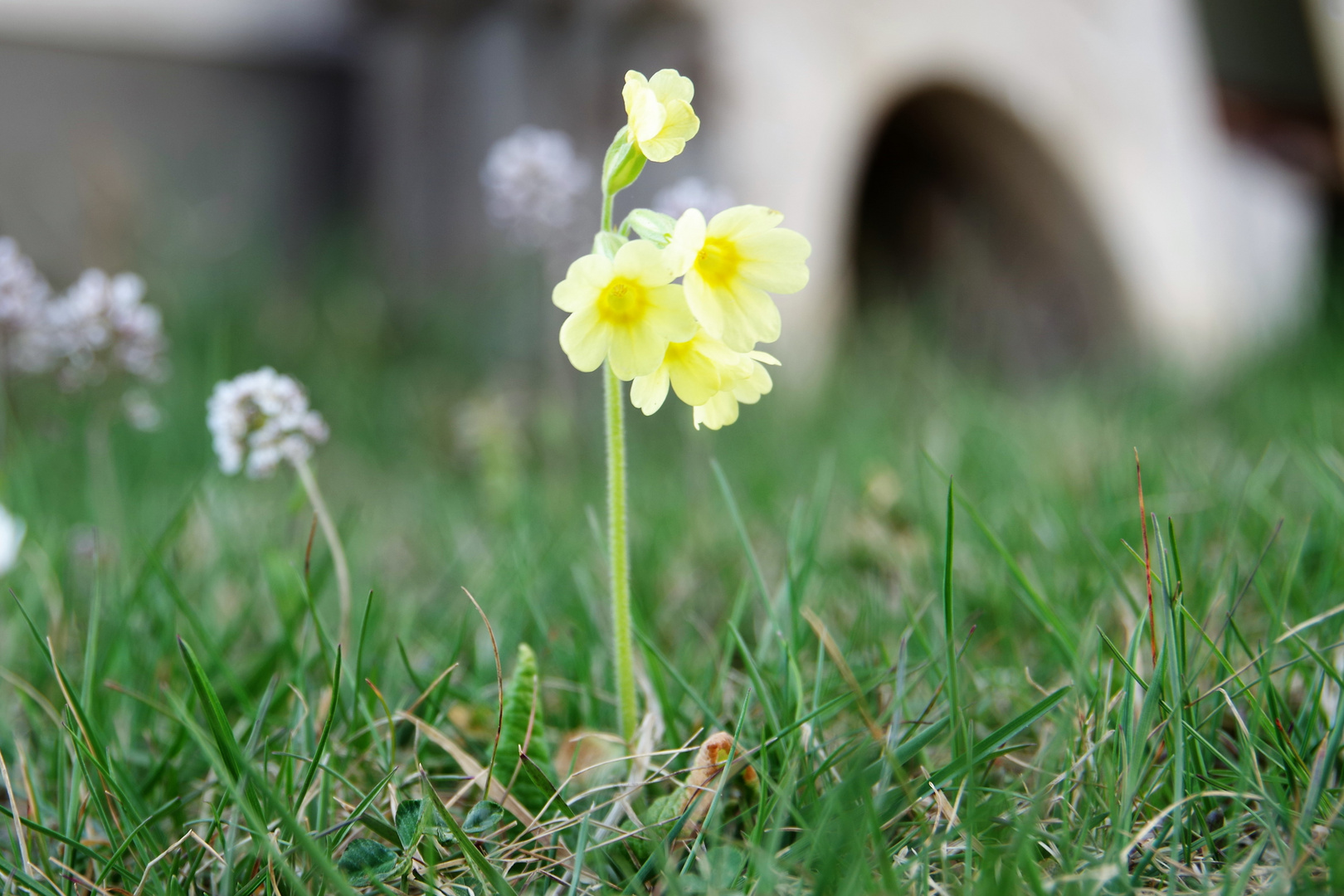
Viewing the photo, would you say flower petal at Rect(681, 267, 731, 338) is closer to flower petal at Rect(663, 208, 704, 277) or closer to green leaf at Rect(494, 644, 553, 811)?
flower petal at Rect(663, 208, 704, 277)

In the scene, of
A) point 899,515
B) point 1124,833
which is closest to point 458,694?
point 1124,833

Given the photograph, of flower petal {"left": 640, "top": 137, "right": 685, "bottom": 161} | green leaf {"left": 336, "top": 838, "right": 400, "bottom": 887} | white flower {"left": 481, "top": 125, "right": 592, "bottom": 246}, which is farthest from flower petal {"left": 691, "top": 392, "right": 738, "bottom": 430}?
white flower {"left": 481, "top": 125, "right": 592, "bottom": 246}

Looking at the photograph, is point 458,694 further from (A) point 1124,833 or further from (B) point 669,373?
(A) point 1124,833

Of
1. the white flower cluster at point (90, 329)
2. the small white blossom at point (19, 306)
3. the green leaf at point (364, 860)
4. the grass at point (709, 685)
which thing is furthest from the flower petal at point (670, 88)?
the small white blossom at point (19, 306)

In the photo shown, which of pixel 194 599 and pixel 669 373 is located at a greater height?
pixel 669 373

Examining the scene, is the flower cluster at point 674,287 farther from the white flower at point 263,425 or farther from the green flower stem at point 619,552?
the white flower at point 263,425
